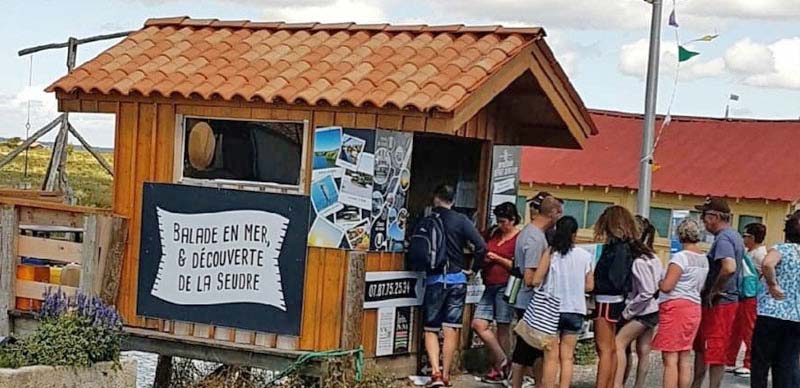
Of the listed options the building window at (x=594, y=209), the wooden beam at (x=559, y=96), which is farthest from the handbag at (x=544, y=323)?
the building window at (x=594, y=209)

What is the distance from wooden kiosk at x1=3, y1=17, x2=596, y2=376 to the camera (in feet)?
29.4

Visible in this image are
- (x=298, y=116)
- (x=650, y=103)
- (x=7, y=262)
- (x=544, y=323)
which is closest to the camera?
(x=544, y=323)

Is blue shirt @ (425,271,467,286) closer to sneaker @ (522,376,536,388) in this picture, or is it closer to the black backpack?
the black backpack

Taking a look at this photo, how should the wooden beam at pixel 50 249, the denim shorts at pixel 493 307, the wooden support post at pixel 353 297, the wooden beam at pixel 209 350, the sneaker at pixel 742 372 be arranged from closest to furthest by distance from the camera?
1. the wooden support post at pixel 353 297
2. the wooden beam at pixel 209 350
3. the wooden beam at pixel 50 249
4. the denim shorts at pixel 493 307
5. the sneaker at pixel 742 372

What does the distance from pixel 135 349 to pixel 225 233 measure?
1283 millimetres

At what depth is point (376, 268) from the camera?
9281 millimetres

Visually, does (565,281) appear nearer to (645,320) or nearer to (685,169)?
(645,320)

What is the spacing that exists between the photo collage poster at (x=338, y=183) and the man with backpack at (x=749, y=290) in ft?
11.0

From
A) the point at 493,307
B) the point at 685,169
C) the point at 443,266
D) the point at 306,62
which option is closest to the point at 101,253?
the point at 306,62

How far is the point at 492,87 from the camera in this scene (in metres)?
9.18

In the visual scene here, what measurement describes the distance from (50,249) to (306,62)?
256cm

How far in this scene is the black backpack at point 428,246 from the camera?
9.40m

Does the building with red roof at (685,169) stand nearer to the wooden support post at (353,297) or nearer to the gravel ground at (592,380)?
the gravel ground at (592,380)

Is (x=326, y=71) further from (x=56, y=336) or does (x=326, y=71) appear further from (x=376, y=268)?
(x=56, y=336)
